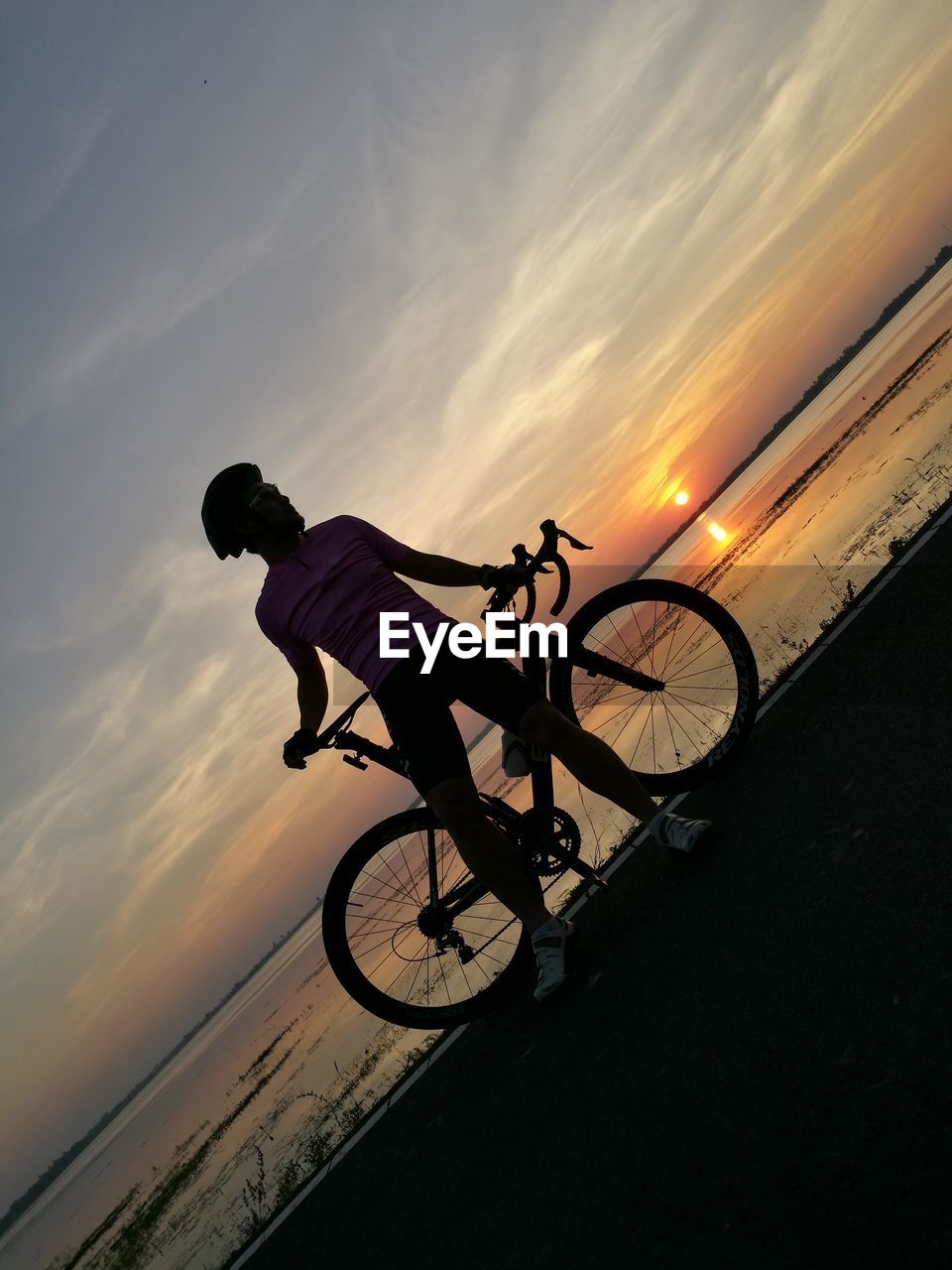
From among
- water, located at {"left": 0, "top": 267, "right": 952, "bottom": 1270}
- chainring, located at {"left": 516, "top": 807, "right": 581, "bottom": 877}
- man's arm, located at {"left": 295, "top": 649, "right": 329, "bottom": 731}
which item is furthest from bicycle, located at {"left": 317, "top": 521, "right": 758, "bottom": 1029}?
water, located at {"left": 0, "top": 267, "right": 952, "bottom": 1270}

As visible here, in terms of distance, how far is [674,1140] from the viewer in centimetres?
199

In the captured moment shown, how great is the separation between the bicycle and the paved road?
247 mm

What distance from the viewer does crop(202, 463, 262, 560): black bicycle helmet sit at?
3.73m

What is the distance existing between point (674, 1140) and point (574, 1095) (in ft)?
1.85

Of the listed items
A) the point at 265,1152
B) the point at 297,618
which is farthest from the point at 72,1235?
the point at 297,618

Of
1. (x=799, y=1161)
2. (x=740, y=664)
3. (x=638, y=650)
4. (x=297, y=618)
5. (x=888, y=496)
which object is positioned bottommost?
(x=888, y=496)

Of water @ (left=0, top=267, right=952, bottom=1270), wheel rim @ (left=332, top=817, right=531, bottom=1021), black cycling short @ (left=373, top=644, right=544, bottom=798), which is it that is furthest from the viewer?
water @ (left=0, top=267, right=952, bottom=1270)

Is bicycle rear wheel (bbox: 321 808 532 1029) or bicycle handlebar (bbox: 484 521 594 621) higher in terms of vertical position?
bicycle handlebar (bbox: 484 521 594 621)

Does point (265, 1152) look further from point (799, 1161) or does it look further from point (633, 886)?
point (799, 1161)

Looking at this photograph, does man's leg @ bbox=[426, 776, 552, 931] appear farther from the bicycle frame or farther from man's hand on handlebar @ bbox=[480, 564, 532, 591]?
man's hand on handlebar @ bbox=[480, 564, 532, 591]

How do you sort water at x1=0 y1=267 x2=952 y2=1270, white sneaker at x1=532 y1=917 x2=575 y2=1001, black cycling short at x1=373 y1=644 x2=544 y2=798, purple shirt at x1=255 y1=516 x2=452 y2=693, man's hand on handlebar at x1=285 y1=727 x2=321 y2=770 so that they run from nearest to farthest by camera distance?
1. white sneaker at x1=532 y1=917 x2=575 y2=1001
2. black cycling short at x1=373 y1=644 x2=544 y2=798
3. purple shirt at x1=255 y1=516 x2=452 y2=693
4. man's hand on handlebar at x1=285 y1=727 x2=321 y2=770
5. water at x1=0 y1=267 x2=952 y2=1270

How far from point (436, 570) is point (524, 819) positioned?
52.5 inches

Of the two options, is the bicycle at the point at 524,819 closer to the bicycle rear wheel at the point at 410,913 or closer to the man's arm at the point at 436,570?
the bicycle rear wheel at the point at 410,913

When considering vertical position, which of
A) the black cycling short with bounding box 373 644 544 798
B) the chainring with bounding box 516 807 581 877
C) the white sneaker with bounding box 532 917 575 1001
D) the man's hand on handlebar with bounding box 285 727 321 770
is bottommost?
the white sneaker with bounding box 532 917 575 1001
